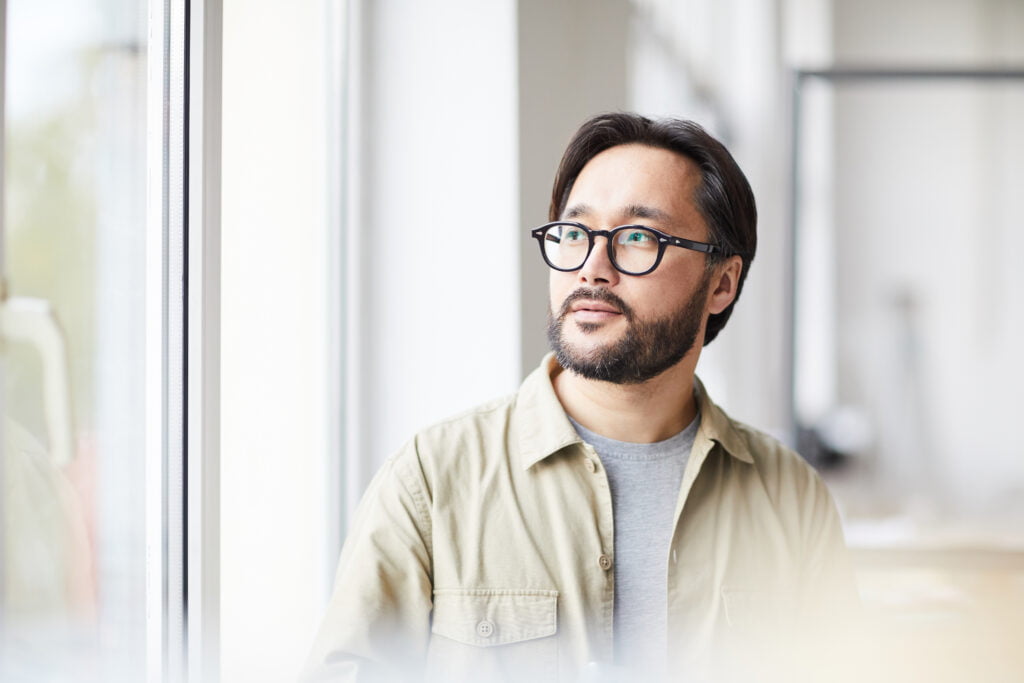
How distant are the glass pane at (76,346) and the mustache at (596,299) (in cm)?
41

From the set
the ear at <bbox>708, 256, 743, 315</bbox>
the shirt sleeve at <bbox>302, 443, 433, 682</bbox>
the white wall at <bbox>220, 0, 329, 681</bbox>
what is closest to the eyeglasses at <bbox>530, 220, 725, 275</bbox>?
the ear at <bbox>708, 256, 743, 315</bbox>

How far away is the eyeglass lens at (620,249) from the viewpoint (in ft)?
2.84

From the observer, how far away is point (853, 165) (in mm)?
1379

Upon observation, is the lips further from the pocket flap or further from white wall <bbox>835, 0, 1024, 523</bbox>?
white wall <bbox>835, 0, 1024, 523</bbox>

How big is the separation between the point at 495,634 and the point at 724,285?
473 mm

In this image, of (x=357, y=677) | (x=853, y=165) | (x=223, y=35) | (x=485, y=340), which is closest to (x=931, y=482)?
(x=853, y=165)

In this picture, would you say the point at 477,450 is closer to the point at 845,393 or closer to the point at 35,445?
the point at 35,445

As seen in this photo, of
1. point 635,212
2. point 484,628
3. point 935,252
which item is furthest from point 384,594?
point 935,252

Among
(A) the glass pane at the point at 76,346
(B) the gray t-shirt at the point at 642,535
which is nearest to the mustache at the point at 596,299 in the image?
(B) the gray t-shirt at the point at 642,535

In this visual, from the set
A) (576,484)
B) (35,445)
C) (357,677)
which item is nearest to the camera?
(35,445)

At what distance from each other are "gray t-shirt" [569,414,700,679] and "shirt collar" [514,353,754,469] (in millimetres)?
30

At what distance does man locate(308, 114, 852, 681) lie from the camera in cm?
80

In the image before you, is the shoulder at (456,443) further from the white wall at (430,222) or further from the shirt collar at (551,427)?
the white wall at (430,222)

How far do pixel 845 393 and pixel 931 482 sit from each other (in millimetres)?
192
